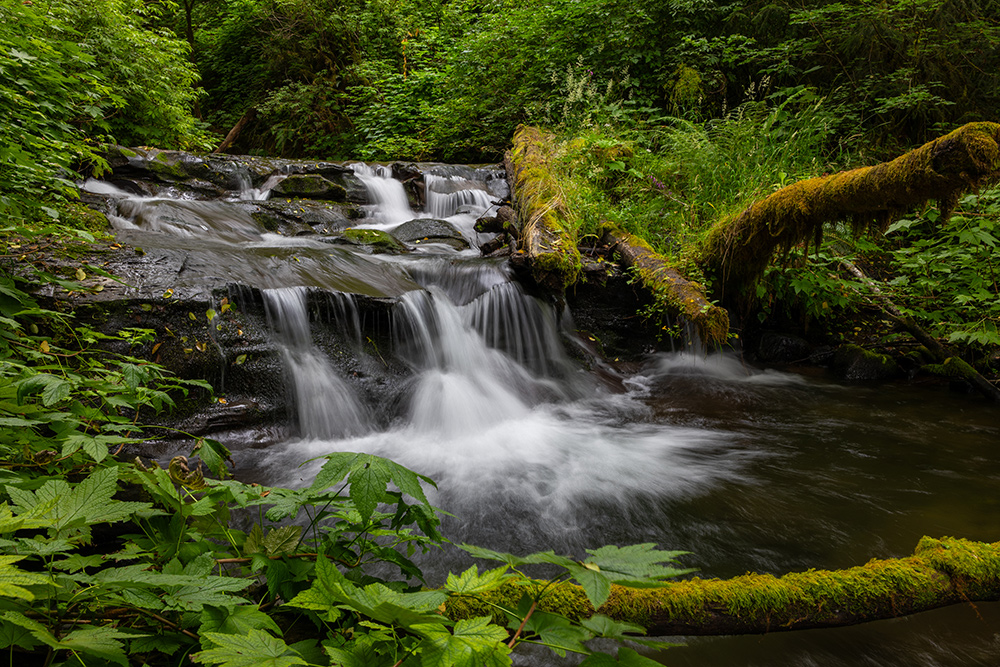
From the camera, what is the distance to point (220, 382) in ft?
13.2

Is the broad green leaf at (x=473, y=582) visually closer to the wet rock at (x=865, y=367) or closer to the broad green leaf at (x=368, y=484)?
the broad green leaf at (x=368, y=484)

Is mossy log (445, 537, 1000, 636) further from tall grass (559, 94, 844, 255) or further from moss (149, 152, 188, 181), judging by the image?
moss (149, 152, 188, 181)

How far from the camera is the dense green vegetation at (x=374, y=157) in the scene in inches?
38.8

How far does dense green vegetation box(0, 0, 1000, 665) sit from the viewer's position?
986 mm

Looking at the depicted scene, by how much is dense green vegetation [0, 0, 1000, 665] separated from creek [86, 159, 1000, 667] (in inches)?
31.3

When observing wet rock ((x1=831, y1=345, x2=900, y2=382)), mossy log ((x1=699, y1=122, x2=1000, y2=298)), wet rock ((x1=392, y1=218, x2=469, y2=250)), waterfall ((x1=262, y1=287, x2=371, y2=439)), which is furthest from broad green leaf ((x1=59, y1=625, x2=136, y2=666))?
wet rock ((x1=392, y1=218, x2=469, y2=250))

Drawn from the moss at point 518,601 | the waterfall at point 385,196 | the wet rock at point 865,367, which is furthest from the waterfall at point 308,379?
the wet rock at point 865,367

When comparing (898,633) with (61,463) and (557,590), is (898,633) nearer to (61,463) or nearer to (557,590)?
(557,590)

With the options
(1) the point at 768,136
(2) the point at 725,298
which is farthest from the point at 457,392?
(1) the point at 768,136

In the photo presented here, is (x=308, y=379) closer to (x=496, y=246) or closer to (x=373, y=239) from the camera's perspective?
(x=373, y=239)

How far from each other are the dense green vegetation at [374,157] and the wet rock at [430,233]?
1953 mm

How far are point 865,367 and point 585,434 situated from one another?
140 inches

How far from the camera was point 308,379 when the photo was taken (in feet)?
14.3

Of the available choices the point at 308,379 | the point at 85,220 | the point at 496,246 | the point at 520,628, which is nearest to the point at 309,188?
the point at 85,220
